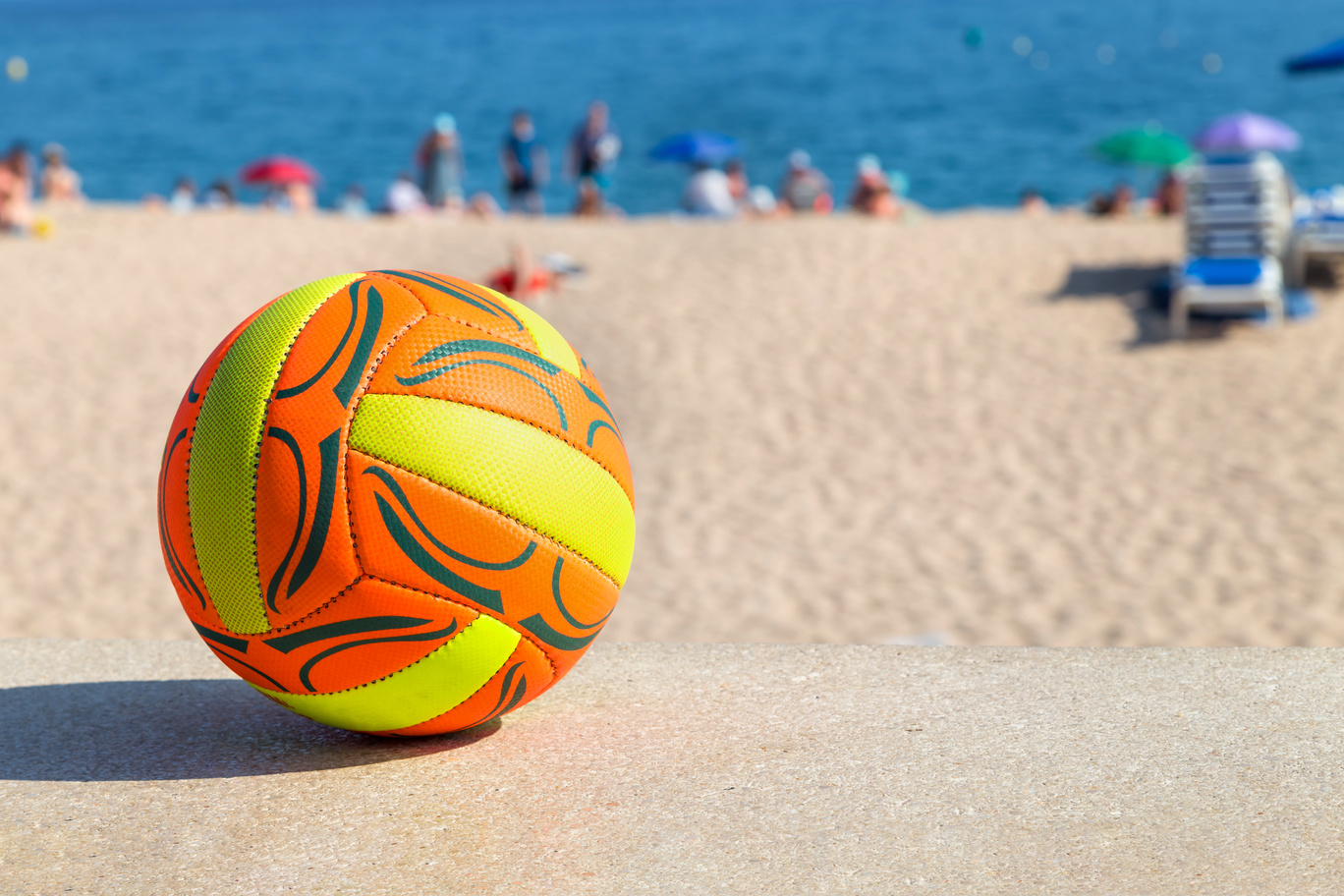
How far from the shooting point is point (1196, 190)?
12922 mm

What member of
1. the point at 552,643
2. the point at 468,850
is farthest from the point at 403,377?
the point at 468,850

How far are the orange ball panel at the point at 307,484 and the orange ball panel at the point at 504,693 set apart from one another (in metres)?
0.46

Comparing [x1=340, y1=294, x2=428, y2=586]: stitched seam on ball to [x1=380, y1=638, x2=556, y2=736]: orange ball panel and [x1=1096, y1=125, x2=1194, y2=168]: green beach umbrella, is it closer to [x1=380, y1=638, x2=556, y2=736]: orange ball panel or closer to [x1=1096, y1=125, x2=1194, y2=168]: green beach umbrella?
[x1=380, y1=638, x2=556, y2=736]: orange ball panel

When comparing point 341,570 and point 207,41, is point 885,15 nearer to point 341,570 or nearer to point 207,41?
point 207,41

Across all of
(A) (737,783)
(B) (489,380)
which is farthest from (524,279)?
(A) (737,783)

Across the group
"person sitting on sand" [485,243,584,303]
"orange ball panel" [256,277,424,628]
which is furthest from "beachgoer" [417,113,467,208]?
"orange ball panel" [256,277,424,628]

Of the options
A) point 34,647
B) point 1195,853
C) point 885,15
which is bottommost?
point 34,647

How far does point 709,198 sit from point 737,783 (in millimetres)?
14686

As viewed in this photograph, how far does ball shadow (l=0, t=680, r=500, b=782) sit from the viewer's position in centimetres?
351

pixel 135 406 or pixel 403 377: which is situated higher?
pixel 403 377

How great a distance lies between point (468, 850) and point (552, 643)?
24.1 inches

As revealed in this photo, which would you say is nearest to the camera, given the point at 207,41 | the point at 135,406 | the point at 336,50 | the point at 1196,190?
the point at 135,406

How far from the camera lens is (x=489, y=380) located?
3291 millimetres

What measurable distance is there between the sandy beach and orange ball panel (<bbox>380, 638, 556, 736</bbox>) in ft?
12.8
